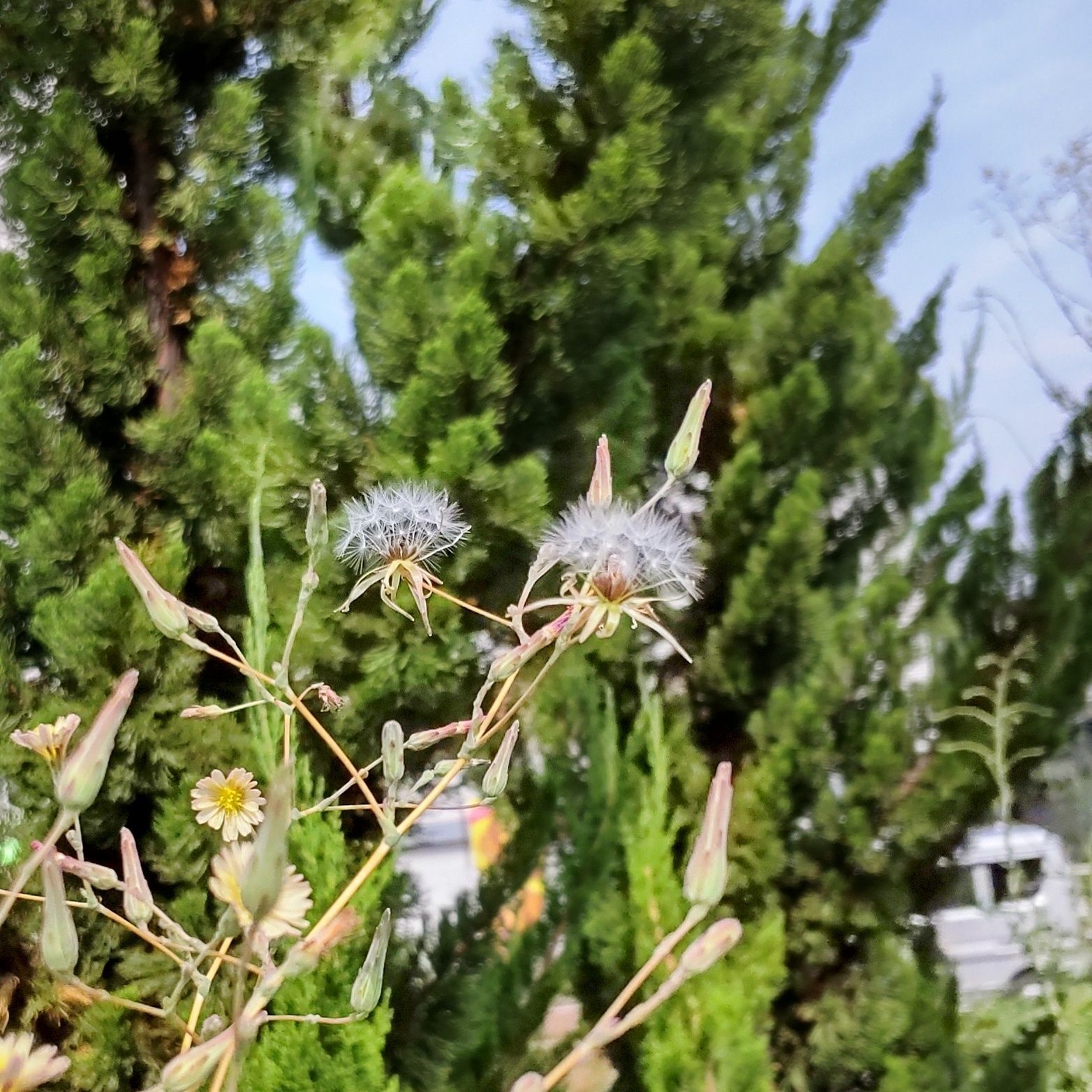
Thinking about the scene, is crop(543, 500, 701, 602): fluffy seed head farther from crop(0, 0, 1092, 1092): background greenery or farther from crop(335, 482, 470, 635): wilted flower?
crop(0, 0, 1092, 1092): background greenery

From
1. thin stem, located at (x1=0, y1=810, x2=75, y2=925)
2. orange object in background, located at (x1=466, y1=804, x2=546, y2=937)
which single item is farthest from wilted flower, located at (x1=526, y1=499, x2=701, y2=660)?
orange object in background, located at (x1=466, y1=804, x2=546, y2=937)

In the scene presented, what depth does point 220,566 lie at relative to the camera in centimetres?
50

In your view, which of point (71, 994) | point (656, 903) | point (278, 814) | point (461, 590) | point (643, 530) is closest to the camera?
point (278, 814)

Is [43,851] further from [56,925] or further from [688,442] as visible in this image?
[688,442]

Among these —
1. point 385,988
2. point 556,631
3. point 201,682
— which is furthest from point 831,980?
point 556,631

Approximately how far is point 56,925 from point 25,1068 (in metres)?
0.03

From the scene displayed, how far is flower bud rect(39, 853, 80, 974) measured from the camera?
16 cm

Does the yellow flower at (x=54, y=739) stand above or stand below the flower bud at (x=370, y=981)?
above

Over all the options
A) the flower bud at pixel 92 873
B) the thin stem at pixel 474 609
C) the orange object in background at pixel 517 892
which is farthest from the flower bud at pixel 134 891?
the orange object in background at pixel 517 892

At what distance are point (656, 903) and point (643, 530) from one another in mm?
449

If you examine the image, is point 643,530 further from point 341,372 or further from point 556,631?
point 341,372

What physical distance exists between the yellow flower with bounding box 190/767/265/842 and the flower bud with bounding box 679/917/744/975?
0.57 feet

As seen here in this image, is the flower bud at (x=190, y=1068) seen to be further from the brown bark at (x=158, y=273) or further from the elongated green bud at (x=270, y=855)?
the brown bark at (x=158, y=273)

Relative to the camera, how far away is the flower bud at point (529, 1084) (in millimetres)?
162
